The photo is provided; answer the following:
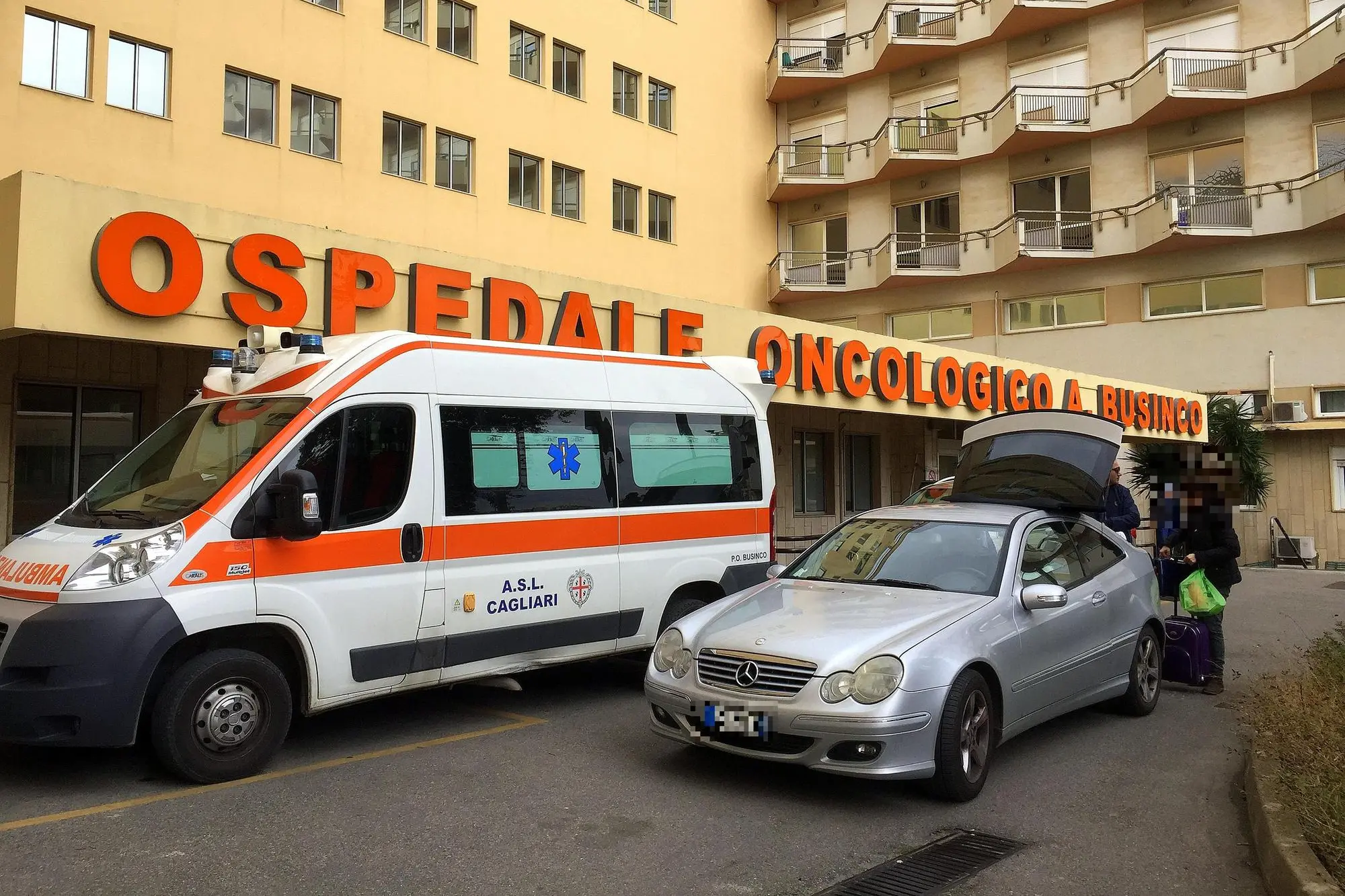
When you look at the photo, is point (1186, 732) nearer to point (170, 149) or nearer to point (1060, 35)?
point (170, 149)

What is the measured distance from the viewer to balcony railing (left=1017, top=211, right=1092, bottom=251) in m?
30.4

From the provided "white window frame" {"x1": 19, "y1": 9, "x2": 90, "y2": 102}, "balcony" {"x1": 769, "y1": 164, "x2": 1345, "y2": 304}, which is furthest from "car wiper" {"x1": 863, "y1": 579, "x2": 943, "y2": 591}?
"balcony" {"x1": 769, "y1": 164, "x2": 1345, "y2": 304}

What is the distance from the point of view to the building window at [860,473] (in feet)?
73.9

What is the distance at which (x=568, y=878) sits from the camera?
4371mm

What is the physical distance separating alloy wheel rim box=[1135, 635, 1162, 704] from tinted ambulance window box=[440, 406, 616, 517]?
3982 mm

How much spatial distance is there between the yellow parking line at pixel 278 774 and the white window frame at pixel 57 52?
45.0 ft

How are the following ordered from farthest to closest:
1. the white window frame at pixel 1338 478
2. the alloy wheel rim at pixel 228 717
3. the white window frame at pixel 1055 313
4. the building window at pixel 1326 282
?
the white window frame at pixel 1055 313, the white window frame at pixel 1338 478, the building window at pixel 1326 282, the alloy wheel rim at pixel 228 717

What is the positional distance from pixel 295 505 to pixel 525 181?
750 inches

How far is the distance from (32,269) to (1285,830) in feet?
29.3

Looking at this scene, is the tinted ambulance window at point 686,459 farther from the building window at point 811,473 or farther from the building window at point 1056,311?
the building window at point 1056,311

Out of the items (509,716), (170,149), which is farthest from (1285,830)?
(170,149)

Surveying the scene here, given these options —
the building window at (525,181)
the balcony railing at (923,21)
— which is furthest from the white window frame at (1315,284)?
the building window at (525,181)

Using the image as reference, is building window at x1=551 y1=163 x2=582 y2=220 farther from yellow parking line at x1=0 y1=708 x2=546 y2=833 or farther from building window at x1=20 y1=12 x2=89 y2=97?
yellow parking line at x1=0 y1=708 x2=546 y2=833

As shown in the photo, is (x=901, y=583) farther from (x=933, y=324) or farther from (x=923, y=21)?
(x=923, y=21)
